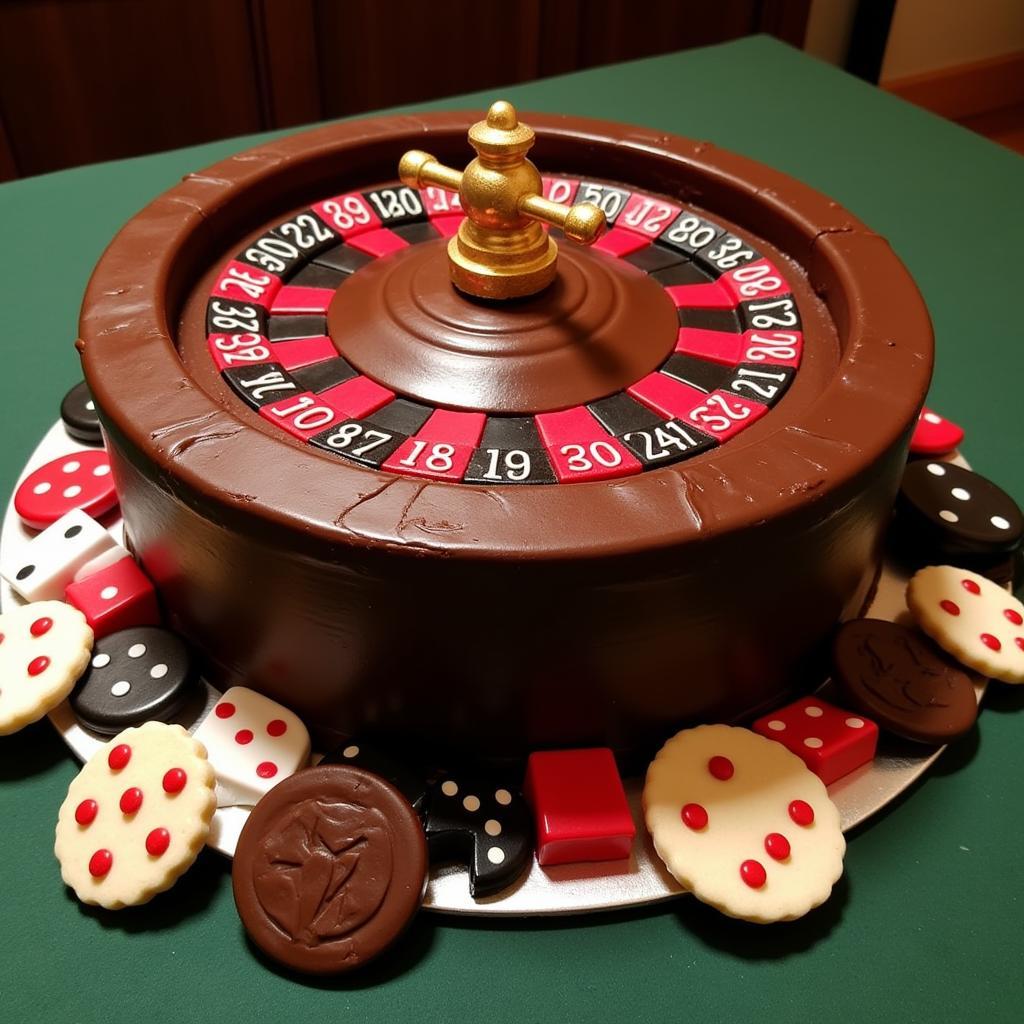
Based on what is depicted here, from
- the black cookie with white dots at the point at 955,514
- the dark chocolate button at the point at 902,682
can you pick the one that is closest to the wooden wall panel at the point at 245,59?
the black cookie with white dots at the point at 955,514

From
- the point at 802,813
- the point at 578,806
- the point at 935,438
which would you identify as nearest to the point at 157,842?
the point at 578,806

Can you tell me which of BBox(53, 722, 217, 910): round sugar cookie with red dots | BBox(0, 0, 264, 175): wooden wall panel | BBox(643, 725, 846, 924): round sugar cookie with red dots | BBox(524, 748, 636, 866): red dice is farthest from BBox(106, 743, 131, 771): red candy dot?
BBox(0, 0, 264, 175): wooden wall panel

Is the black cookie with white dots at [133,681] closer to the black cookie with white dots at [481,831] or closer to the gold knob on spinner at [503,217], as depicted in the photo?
the black cookie with white dots at [481,831]

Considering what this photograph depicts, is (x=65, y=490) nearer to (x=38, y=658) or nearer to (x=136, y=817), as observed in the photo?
(x=38, y=658)

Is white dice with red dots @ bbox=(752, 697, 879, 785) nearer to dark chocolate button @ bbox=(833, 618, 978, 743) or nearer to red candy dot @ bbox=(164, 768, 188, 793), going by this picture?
dark chocolate button @ bbox=(833, 618, 978, 743)

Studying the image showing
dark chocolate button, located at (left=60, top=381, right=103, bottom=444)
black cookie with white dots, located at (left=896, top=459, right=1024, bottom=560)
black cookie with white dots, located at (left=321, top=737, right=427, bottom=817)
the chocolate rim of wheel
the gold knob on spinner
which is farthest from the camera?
dark chocolate button, located at (left=60, top=381, right=103, bottom=444)

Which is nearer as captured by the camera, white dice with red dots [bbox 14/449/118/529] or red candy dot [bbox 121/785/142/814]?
red candy dot [bbox 121/785/142/814]

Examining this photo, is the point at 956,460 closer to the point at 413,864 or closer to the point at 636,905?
the point at 636,905

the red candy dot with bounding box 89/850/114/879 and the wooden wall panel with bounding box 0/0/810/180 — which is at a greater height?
the red candy dot with bounding box 89/850/114/879
